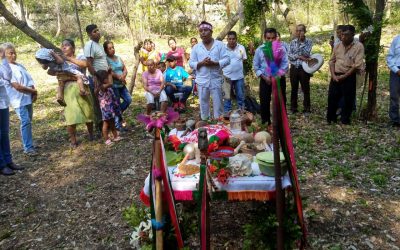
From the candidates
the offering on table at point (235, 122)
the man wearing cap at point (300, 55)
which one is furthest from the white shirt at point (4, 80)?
the man wearing cap at point (300, 55)

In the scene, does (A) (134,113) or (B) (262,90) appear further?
(A) (134,113)

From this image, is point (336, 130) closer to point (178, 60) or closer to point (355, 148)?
point (355, 148)

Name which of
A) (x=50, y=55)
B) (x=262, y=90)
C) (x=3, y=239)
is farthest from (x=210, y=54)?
(x=3, y=239)

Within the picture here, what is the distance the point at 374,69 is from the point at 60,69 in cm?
565

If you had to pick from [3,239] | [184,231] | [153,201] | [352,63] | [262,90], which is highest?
[352,63]

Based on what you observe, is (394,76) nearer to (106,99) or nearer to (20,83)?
(106,99)

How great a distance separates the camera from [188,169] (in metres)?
3.22

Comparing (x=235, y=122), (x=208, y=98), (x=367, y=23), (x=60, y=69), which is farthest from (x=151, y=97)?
(x=367, y=23)

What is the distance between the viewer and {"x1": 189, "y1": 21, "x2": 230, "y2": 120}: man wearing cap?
563 centimetres

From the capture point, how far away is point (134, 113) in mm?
8828

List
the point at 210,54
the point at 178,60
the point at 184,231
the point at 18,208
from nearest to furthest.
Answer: the point at 184,231 → the point at 18,208 → the point at 210,54 → the point at 178,60

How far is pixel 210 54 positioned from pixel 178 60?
3.83 metres

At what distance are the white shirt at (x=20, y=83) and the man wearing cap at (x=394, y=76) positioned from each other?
6.31 m

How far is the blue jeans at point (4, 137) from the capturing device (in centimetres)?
547
